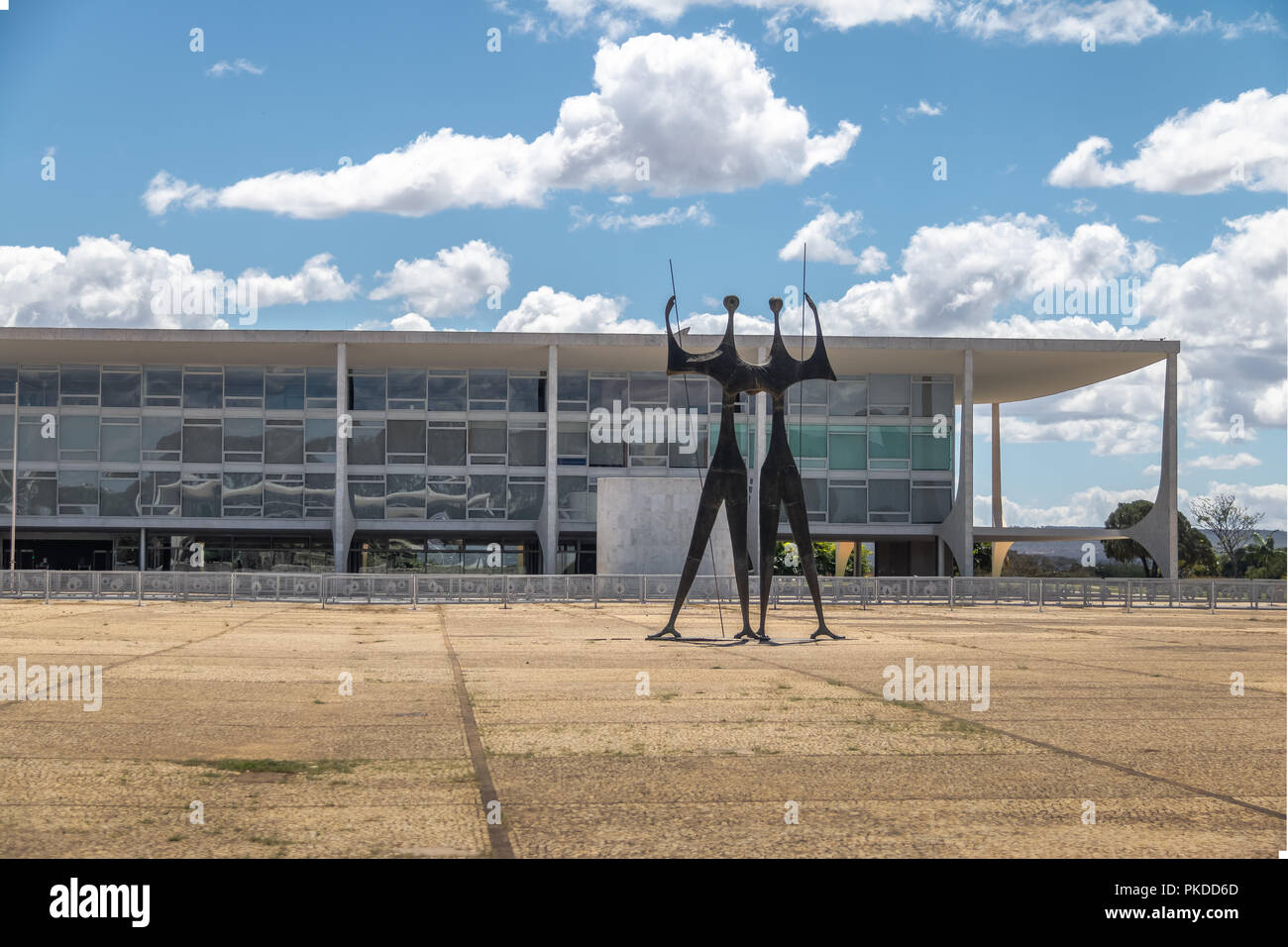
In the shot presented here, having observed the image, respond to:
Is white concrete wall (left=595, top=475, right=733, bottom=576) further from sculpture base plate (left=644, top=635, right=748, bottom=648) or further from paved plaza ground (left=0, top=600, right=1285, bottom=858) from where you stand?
paved plaza ground (left=0, top=600, right=1285, bottom=858)

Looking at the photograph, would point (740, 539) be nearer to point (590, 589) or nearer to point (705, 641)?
point (705, 641)

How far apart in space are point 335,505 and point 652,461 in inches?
544

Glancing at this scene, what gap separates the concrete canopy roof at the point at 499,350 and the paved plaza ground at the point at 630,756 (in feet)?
102

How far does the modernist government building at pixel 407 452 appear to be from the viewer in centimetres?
5031

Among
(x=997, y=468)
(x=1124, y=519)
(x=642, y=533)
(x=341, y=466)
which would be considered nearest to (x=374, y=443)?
(x=341, y=466)

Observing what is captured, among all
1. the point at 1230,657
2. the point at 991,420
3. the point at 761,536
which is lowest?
the point at 1230,657

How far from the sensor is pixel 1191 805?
23.2ft

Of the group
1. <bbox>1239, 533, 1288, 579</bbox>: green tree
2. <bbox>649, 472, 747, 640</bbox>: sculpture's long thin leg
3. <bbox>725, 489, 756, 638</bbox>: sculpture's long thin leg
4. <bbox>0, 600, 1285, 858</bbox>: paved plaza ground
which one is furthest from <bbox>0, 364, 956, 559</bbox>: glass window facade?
<bbox>1239, 533, 1288, 579</bbox>: green tree

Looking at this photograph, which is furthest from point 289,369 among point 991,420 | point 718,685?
point 718,685

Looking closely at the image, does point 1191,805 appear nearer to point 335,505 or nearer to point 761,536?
point 761,536

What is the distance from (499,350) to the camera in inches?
1927

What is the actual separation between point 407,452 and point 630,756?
4415 cm

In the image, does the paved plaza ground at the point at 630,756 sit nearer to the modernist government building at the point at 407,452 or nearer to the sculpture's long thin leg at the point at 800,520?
the sculpture's long thin leg at the point at 800,520

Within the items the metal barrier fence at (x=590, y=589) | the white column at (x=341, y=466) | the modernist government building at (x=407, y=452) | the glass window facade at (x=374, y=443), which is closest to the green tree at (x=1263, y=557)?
the modernist government building at (x=407, y=452)
